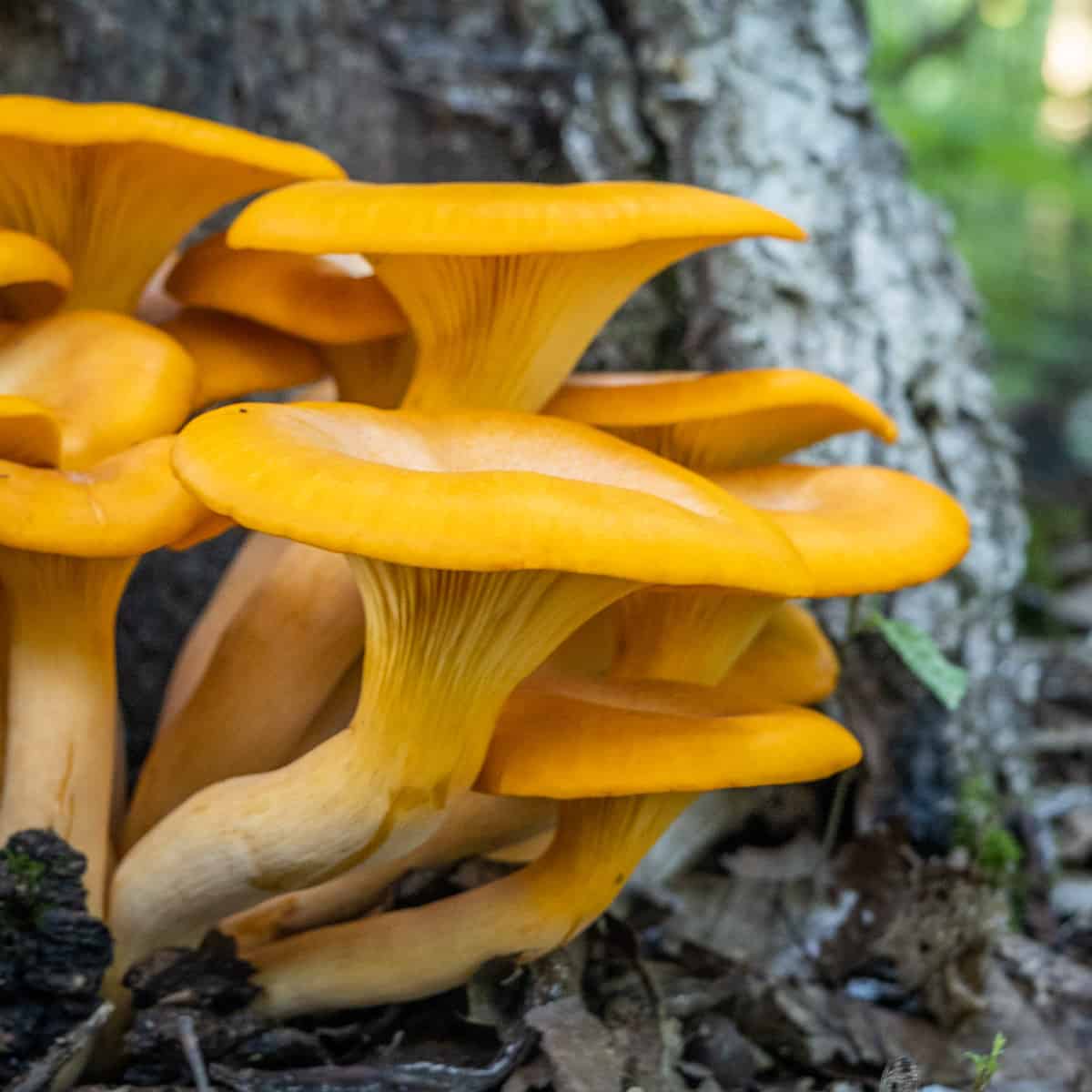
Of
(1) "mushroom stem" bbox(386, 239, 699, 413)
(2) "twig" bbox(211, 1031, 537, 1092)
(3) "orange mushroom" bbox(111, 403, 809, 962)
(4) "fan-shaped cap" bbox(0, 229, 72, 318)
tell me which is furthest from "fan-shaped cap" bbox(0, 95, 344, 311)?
(2) "twig" bbox(211, 1031, 537, 1092)

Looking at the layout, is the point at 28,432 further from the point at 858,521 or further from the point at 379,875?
the point at 858,521

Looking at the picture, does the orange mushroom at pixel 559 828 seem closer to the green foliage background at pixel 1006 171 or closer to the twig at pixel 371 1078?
the twig at pixel 371 1078

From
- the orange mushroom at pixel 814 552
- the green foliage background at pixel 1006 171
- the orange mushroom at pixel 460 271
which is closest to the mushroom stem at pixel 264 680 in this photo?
the orange mushroom at pixel 460 271

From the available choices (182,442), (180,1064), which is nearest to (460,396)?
(182,442)

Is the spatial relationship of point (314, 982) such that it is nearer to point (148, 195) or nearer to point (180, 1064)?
point (180, 1064)

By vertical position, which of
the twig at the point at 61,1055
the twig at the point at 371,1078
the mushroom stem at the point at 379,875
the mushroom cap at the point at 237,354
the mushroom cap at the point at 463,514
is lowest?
the twig at the point at 371,1078
